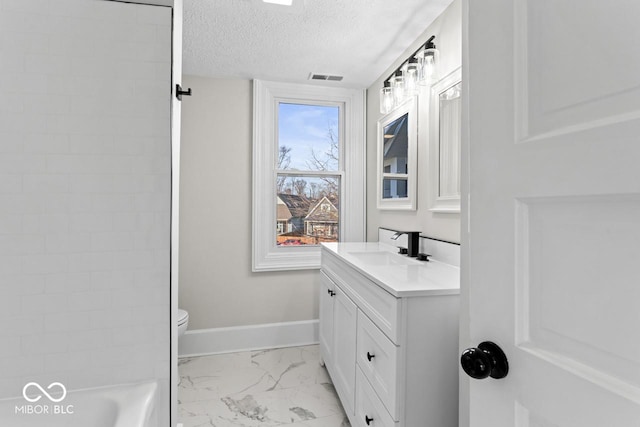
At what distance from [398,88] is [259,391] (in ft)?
6.89

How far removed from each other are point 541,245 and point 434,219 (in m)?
1.39

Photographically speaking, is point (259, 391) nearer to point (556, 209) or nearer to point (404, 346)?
point (404, 346)

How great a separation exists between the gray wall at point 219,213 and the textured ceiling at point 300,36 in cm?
24

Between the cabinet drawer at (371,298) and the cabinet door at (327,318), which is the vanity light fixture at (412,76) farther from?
the cabinet door at (327,318)

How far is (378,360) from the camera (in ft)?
4.38

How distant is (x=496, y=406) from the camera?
613 mm

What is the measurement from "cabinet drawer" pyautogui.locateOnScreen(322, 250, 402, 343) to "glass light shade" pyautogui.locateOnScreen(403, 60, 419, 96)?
1.11 m

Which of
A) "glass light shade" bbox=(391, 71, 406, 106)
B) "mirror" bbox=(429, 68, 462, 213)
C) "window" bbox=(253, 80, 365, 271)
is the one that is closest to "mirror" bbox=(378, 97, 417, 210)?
"glass light shade" bbox=(391, 71, 406, 106)

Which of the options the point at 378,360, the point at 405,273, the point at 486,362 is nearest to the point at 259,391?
the point at 378,360
